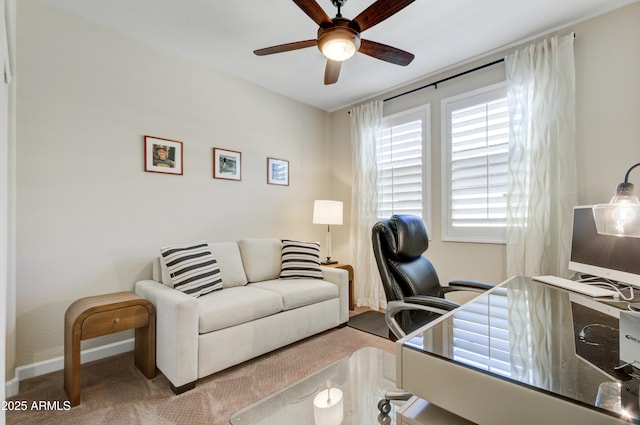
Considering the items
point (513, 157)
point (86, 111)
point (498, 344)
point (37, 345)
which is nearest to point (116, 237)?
point (37, 345)

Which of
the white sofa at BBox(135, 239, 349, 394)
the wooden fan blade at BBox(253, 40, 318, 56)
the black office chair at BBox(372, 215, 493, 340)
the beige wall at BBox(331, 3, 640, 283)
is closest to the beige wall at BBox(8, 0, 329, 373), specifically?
the white sofa at BBox(135, 239, 349, 394)

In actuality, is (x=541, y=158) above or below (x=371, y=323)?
above

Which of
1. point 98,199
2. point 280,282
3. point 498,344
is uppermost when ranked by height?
point 98,199

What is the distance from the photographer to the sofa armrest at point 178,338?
6.06 ft

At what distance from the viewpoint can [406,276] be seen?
176cm

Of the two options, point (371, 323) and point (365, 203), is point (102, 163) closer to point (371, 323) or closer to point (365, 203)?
point (365, 203)

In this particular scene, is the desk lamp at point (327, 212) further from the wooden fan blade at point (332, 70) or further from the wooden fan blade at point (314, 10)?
the wooden fan blade at point (314, 10)

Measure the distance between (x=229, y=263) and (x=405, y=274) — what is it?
1.74m

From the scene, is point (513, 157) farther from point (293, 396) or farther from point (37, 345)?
point (37, 345)

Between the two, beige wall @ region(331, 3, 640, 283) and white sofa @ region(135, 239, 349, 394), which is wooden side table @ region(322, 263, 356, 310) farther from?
beige wall @ region(331, 3, 640, 283)

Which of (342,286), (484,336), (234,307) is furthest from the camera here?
(342,286)

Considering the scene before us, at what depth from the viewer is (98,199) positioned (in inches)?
92.5

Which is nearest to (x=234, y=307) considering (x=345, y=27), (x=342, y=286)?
(x=342, y=286)

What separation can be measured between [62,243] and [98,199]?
1.34ft
